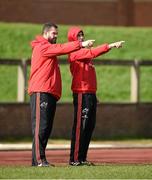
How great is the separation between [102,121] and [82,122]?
870cm

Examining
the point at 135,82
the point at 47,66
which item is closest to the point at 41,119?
the point at 47,66

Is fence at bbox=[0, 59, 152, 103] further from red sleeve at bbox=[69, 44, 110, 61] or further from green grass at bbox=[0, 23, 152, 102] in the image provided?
red sleeve at bbox=[69, 44, 110, 61]

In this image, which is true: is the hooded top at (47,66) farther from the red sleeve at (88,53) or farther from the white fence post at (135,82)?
the white fence post at (135,82)

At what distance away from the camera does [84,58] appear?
1426cm

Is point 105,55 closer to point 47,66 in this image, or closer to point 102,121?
point 102,121

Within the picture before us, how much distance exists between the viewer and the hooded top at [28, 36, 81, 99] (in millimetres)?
13719

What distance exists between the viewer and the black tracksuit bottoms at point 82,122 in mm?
14359

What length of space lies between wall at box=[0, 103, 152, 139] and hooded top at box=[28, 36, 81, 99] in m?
8.29

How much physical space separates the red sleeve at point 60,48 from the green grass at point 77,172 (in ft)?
5.26

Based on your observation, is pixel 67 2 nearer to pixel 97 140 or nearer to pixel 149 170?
pixel 97 140

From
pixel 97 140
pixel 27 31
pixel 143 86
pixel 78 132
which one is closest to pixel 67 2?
pixel 27 31

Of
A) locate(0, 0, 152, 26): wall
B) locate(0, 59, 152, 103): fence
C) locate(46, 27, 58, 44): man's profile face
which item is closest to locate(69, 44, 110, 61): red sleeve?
locate(46, 27, 58, 44): man's profile face

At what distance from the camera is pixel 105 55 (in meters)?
30.7

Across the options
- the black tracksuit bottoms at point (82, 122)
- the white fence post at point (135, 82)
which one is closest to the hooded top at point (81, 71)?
the black tracksuit bottoms at point (82, 122)
